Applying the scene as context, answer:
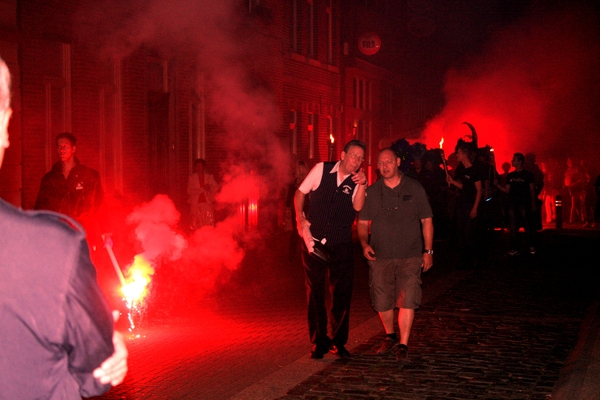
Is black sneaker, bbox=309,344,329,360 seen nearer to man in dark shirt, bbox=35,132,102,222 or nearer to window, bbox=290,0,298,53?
man in dark shirt, bbox=35,132,102,222

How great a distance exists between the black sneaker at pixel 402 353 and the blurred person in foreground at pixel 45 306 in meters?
4.72

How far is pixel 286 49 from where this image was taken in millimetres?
21172

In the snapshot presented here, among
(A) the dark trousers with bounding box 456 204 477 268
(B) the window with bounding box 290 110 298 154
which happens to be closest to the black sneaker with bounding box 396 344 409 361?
(A) the dark trousers with bounding box 456 204 477 268

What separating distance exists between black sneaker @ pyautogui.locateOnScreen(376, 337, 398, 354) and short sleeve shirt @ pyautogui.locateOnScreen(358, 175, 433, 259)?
720mm

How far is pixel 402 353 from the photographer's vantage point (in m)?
6.34

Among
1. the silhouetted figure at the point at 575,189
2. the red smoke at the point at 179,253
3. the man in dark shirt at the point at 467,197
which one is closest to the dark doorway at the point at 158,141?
the red smoke at the point at 179,253

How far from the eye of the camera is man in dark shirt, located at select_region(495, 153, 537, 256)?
13.1 metres

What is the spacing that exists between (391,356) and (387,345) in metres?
0.19

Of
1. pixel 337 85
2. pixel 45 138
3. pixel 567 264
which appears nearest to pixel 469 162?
pixel 567 264

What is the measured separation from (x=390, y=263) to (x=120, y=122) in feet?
27.7

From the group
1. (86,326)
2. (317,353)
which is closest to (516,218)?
(317,353)

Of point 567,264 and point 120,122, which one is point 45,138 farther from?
point 567,264

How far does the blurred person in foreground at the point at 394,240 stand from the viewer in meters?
6.65

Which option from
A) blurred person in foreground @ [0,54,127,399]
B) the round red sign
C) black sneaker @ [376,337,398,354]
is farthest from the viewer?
the round red sign
